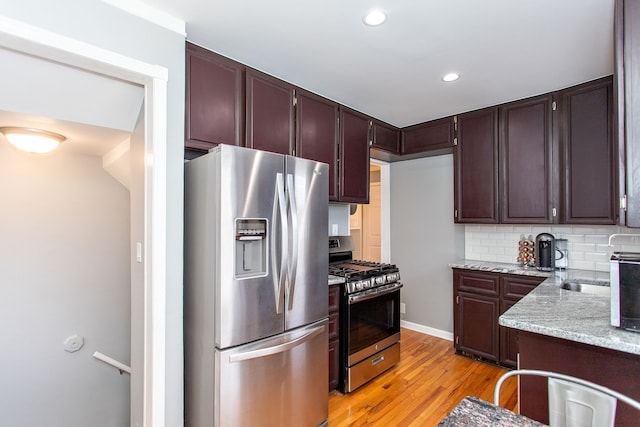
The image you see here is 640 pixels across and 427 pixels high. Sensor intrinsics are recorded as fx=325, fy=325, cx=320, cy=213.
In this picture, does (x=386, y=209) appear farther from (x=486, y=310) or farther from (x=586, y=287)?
(x=586, y=287)

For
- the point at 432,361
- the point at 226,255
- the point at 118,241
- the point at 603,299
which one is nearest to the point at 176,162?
the point at 226,255

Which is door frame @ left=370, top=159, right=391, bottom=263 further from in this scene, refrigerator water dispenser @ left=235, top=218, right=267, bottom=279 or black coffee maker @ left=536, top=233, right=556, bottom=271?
refrigerator water dispenser @ left=235, top=218, right=267, bottom=279

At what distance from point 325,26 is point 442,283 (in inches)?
121

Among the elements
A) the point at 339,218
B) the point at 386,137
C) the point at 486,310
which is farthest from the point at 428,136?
the point at 486,310

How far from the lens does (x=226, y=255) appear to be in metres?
1.71

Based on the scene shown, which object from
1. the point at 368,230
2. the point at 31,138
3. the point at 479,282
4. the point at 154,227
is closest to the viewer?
the point at 154,227

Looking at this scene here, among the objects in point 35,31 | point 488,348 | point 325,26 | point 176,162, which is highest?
point 325,26

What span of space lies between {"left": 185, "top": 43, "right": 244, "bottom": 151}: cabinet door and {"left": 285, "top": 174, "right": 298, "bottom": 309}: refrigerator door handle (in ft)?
1.92

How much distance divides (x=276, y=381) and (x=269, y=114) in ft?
5.98

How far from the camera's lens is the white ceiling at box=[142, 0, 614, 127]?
174cm

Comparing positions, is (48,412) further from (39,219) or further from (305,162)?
→ (305,162)

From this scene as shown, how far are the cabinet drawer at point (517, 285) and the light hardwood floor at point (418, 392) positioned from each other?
2.33ft

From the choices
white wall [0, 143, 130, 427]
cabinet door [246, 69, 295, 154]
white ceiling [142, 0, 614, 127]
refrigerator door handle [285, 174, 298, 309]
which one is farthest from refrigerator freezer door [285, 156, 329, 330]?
white wall [0, 143, 130, 427]

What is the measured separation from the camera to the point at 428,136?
3652 millimetres
